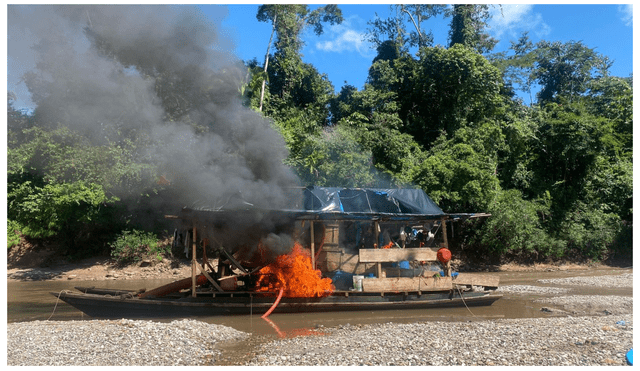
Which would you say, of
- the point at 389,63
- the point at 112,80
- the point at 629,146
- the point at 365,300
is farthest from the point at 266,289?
the point at 629,146

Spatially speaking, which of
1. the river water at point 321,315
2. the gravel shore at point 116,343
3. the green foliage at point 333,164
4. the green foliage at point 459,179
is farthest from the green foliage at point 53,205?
Answer: the green foliage at point 459,179

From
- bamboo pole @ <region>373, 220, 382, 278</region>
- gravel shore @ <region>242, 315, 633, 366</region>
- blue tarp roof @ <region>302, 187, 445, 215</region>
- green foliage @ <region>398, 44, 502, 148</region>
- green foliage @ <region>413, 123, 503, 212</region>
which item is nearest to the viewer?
gravel shore @ <region>242, 315, 633, 366</region>

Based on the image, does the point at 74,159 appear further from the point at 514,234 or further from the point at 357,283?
the point at 514,234

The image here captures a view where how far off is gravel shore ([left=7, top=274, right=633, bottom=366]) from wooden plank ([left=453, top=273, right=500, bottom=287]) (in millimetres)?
2487

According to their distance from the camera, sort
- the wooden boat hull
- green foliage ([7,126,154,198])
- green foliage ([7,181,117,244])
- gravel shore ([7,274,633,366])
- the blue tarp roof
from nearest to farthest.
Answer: gravel shore ([7,274,633,366]), the wooden boat hull, the blue tarp roof, green foliage ([7,126,154,198]), green foliage ([7,181,117,244])

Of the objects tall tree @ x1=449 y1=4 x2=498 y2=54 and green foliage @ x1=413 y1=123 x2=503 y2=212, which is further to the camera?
tall tree @ x1=449 y1=4 x2=498 y2=54

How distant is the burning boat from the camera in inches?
432

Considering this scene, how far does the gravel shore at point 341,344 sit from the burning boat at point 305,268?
1.42 metres

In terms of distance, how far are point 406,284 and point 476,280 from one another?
240 cm

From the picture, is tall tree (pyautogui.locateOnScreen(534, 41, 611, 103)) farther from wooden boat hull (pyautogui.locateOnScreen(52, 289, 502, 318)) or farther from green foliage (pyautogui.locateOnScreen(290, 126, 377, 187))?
wooden boat hull (pyautogui.locateOnScreen(52, 289, 502, 318))

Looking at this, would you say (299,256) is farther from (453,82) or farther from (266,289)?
(453,82)

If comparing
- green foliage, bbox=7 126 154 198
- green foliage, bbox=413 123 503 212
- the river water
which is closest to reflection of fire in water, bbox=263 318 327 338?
the river water

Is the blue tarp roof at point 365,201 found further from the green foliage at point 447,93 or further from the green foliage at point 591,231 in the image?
the green foliage at point 447,93

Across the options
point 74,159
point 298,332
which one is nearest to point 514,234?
point 298,332
